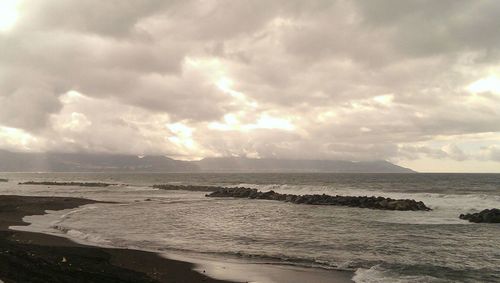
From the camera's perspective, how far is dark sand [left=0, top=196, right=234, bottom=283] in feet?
32.5

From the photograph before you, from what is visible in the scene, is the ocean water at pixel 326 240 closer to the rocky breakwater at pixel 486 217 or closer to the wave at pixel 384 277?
the wave at pixel 384 277

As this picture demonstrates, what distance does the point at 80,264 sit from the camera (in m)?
12.6

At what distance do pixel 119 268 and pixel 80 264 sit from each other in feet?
4.10

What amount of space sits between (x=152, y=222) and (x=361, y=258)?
1587 centimetres

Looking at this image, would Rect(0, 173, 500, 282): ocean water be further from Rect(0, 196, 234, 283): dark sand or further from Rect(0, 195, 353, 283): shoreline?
Rect(0, 196, 234, 283): dark sand

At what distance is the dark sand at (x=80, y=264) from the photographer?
9.92m

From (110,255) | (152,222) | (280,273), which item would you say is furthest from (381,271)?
(152,222)

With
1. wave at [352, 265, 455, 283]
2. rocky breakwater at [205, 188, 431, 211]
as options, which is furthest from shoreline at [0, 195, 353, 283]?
rocky breakwater at [205, 188, 431, 211]

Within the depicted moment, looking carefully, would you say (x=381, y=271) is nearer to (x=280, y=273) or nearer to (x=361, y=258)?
(x=361, y=258)

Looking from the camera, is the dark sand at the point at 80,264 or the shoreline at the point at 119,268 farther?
the shoreline at the point at 119,268

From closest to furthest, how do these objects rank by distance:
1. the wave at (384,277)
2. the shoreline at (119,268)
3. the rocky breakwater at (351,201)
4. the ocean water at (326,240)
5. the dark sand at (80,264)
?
the dark sand at (80,264) → the shoreline at (119,268) → the wave at (384,277) → the ocean water at (326,240) → the rocky breakwater at (351,201)

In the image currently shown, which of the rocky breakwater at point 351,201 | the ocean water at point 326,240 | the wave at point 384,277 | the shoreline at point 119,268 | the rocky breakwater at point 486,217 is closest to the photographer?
the shoreline at point 119,268

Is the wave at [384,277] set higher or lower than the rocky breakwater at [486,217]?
lower

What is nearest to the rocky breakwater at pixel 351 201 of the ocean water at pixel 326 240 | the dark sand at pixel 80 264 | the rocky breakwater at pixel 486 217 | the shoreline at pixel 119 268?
the ocean water at pixel 326 240
